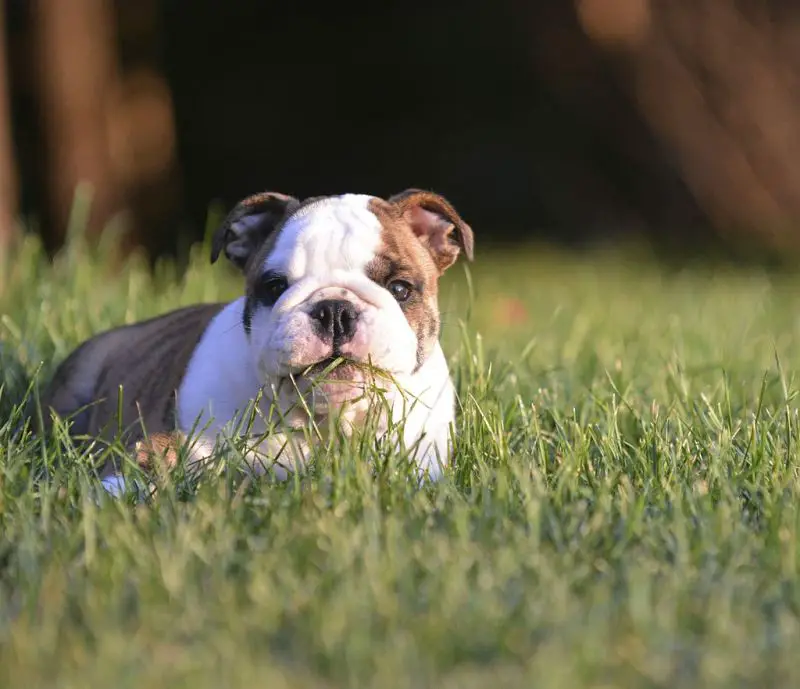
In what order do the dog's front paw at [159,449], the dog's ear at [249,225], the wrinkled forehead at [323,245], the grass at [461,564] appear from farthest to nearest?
the dog's ear at [249,225] → the wrinkled forehead at [323,245] → the dog's front paw at [159,449] → the grass at [461,564]

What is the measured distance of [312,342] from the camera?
3.69 m

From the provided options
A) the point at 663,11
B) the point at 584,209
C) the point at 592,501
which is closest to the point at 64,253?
the point at 592,501

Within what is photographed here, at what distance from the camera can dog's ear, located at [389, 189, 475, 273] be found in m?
4.33

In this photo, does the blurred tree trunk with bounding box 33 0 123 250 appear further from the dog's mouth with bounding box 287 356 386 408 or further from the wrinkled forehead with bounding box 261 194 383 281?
the dog's mouth with bounding box 287 356 386 408

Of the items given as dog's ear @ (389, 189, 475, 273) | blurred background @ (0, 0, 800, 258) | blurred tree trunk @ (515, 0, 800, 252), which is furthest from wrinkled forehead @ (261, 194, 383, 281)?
blurred tree trunk @ (515, 0, 800, 252)

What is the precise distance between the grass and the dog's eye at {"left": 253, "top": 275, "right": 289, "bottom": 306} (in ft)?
2.20

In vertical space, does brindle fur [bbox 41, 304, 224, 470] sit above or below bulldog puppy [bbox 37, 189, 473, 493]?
below

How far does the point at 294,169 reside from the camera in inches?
557

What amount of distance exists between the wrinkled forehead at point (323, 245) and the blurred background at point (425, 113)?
353 cm

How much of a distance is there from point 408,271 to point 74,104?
23.5ft

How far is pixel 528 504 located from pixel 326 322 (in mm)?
868

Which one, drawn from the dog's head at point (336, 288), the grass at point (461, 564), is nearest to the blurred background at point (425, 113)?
the dog's head at point (336, 288)

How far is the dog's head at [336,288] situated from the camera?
12.2 feet

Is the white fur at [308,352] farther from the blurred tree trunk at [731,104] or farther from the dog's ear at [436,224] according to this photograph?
the blurred tree trunk at [731,104]
